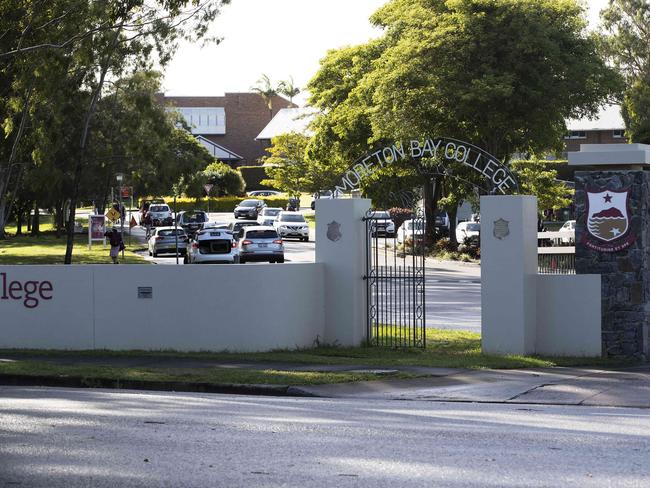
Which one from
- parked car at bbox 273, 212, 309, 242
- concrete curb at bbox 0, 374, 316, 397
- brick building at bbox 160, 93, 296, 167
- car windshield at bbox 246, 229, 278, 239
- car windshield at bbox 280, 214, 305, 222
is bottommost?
concrete curb at bbox 0, 374, 316, 397

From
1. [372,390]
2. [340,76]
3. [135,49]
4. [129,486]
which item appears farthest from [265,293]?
[340,76]

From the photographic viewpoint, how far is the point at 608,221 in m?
17.3

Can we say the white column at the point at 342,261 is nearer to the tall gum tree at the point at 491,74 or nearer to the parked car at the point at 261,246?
the tall gum tree at the point at 491,74

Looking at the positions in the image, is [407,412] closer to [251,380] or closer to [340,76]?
[251,380]

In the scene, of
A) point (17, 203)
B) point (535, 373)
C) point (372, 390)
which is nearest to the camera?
point (372, 390)

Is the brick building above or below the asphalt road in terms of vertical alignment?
above

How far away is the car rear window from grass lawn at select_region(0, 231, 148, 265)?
721cm

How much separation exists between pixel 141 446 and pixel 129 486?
4.76 ft

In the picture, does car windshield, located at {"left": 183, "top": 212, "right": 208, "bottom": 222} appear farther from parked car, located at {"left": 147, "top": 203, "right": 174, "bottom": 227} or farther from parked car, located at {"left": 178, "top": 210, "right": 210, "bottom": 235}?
parked car, located at {"left": 147, "top": 203, "right": 174, "bottom": 227}

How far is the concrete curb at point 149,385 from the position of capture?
14133 millimetres

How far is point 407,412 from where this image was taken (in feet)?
38.4

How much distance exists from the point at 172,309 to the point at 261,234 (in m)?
24.9

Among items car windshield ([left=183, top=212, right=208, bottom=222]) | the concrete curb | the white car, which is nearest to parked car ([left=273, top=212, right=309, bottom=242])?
car windshield ([left=183, top=212, right=208, bottom=222])

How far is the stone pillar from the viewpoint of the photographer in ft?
56.2
